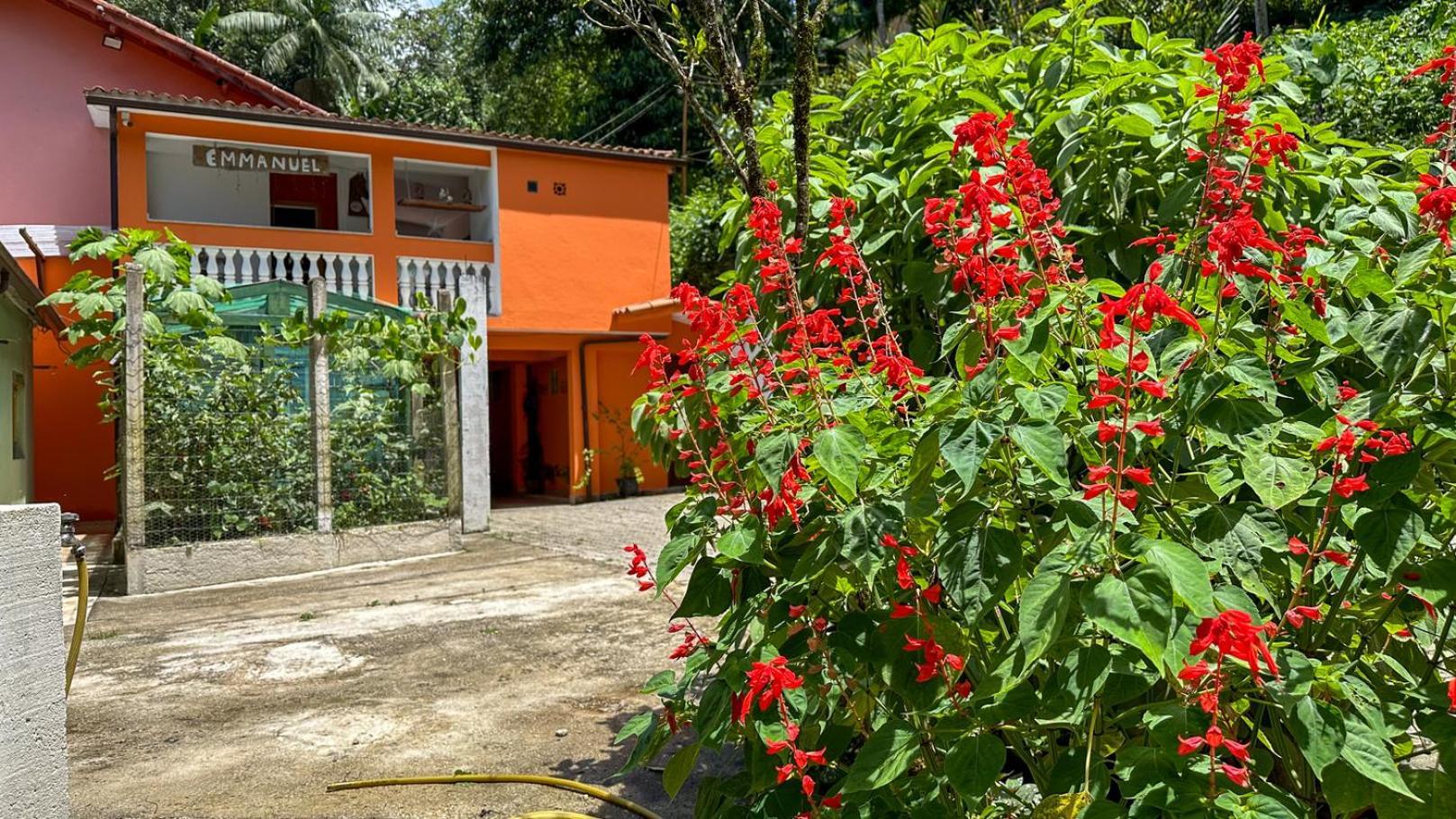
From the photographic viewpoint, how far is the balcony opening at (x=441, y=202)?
16984mm

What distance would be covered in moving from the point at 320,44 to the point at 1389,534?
102 ft

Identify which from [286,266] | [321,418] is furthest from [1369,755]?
[286,266]

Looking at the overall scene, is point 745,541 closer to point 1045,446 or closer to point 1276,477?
point 1045,446

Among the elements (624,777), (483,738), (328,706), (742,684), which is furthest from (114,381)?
(742,684)

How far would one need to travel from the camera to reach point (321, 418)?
957 cm

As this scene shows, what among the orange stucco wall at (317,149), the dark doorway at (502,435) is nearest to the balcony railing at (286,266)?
the orange stucco wall at (317,149)

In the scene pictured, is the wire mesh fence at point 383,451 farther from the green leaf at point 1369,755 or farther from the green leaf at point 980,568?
the green leaf at point 1369,755

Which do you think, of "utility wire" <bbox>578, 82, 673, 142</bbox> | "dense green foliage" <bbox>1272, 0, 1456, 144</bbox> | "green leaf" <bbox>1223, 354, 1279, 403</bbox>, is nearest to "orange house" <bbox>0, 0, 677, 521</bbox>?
"utility wire" <bbox>578, 82, 673, 142</bbox>

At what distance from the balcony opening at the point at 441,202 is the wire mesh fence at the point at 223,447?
795 cm

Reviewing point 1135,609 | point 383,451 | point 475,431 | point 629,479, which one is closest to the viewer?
point 1135,609

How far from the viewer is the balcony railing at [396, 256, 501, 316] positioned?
15.5m

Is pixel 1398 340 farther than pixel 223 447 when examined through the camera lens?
No

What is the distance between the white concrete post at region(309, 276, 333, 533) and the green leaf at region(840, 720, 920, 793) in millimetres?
8710

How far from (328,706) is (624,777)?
1.91 metres
